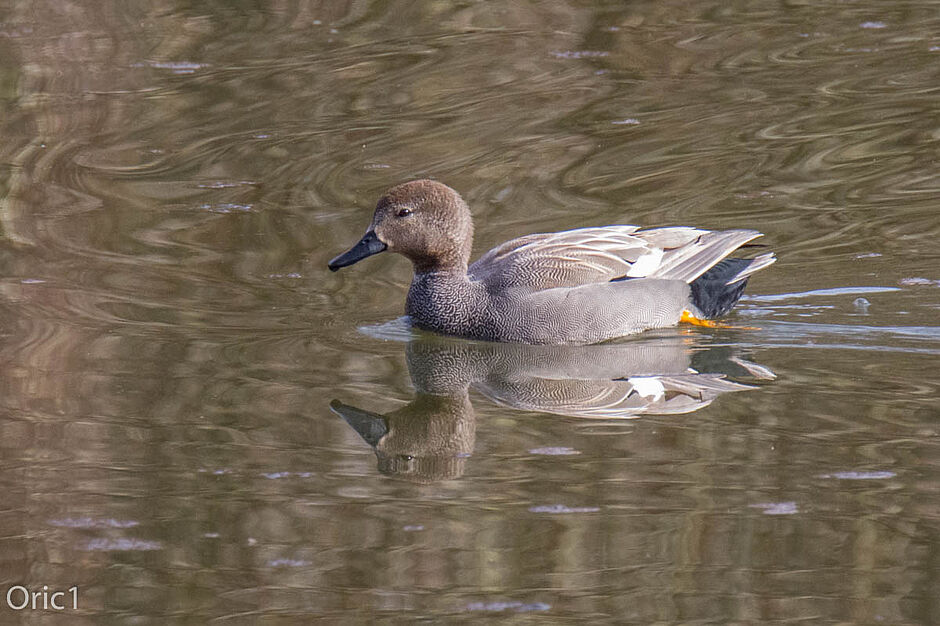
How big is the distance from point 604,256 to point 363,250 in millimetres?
1251

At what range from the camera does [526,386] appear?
640 cm

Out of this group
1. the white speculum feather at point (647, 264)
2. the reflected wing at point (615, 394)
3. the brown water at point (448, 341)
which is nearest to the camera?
the brown water at point (448, 341)

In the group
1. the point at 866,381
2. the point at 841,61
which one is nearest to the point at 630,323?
the point at 866,381

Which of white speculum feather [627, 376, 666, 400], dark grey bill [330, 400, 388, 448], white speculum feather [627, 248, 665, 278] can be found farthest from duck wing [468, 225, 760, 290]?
dark grey bill [330, 400, 388, 448]

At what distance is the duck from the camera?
7.07 m

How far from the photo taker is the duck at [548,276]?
7.07m

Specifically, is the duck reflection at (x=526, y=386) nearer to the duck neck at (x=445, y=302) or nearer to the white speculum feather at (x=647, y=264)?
the duck neck at (x=445, y=302)

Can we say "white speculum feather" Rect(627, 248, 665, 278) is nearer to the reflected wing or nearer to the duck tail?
the duck tail

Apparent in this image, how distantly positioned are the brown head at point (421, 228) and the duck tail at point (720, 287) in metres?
1.28

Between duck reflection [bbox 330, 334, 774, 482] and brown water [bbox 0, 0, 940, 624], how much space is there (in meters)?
0.03

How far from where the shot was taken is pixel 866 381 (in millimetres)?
6266

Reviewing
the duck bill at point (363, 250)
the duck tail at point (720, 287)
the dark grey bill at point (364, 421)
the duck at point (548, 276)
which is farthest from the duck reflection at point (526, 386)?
the duck bill at point (363, 250)

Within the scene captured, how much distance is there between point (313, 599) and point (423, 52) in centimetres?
880

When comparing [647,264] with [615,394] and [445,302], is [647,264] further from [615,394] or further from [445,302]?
[615,394]
